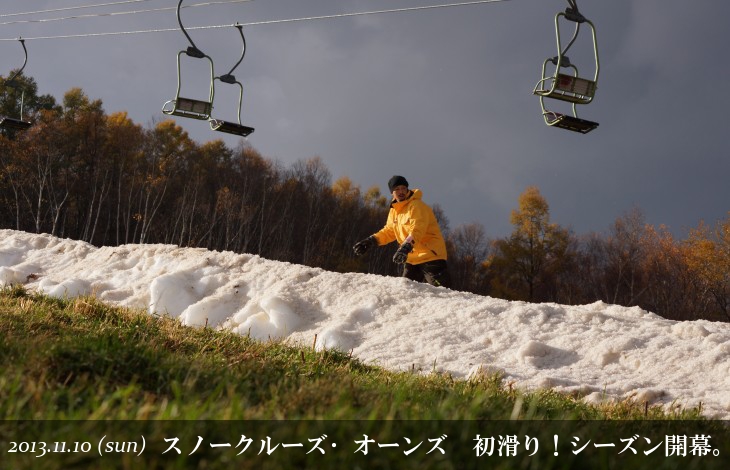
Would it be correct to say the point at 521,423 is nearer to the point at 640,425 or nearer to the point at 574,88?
the point at 640,425

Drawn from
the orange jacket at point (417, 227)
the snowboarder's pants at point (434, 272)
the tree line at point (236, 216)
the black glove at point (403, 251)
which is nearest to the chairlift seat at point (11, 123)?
the orange jacket at point (417, 227)

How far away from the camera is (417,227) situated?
400 inches

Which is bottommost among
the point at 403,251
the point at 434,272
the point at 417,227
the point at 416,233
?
the point at 434,272

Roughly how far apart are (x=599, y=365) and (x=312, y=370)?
12.8ft

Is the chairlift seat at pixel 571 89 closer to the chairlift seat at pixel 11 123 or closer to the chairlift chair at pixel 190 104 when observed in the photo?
the chairlift chair at pixel 190 104

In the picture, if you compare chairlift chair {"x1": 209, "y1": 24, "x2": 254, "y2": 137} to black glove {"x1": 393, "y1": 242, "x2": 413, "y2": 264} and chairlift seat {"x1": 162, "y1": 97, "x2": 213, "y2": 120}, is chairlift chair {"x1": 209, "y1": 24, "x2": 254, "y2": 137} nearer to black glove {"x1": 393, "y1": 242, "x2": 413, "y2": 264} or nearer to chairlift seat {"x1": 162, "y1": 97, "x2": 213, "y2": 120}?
chairlift seat {"x1": 162, "y1": 97, "x2": 213, "y2": 120}

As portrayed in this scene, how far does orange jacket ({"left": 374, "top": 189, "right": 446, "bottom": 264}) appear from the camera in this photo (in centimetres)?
1021

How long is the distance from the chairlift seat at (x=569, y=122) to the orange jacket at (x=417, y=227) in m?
2.87

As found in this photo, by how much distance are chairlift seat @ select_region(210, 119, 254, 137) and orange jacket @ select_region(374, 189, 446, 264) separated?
2.85 metres

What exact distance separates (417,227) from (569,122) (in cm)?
310

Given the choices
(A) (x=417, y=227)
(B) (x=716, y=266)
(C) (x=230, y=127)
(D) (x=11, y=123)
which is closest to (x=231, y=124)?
(C) (x=230, y=127)

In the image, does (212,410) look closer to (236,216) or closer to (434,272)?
(434,272)

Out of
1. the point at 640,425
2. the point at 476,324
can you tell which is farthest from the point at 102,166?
the point at 640,425

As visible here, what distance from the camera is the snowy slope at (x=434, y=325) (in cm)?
671
